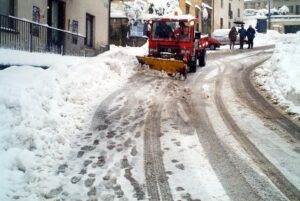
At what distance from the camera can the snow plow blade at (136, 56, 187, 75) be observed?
15.4m

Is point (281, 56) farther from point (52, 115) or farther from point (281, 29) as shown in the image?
point (281, 29)

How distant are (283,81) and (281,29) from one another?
178 feet

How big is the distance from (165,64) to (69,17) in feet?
24.8

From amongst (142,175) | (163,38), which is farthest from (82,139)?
(163,38)

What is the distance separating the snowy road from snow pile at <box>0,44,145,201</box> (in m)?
0.33

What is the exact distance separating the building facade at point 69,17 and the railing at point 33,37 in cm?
4

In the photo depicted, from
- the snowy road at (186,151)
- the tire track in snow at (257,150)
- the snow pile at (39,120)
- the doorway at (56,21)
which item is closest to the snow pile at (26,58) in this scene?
the snow pile at (39,120)

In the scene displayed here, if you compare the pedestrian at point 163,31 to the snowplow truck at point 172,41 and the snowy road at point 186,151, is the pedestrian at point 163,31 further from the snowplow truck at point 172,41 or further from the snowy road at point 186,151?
the snowy road at point 186,151

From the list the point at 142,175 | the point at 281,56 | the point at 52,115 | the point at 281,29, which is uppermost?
the point at 281,29

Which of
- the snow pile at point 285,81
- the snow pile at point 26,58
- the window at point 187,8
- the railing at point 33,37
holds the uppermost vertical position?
the window at point 187,8

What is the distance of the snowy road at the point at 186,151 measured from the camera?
5.53 meters

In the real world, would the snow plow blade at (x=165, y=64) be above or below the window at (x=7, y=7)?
below

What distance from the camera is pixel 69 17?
825 inches

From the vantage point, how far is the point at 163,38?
17312mm
